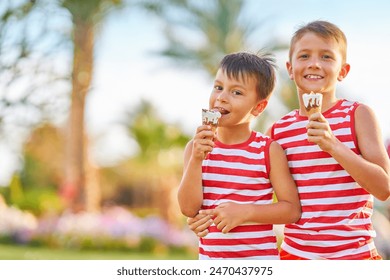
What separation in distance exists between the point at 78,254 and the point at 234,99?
7.21m

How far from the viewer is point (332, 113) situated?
2.24 metres

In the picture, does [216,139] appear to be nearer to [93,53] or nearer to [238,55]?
[238,55]

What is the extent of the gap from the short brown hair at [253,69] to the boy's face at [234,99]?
0.01 metres

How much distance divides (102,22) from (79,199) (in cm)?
277

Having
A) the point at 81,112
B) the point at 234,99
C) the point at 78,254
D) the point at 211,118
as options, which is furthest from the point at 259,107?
the point at 81,112

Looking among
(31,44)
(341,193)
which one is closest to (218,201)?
(341,193)

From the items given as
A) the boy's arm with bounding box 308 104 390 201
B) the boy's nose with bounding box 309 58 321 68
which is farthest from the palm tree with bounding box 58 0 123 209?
the boy's arm with bounding box 308 104 390 201

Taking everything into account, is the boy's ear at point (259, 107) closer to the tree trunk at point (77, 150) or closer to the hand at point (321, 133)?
the hand at point (321, 133)

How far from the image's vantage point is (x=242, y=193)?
2.21m

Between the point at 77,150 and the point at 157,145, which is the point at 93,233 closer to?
the point at 77,150

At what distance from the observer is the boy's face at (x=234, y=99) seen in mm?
2236

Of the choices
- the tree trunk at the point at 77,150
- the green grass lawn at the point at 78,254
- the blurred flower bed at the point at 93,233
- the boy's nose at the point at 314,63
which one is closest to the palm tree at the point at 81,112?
the tree trunk at the point at 77,150

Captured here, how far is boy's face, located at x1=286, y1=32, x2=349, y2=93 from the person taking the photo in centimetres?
224

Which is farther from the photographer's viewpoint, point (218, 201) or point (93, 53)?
point (93, 53)
